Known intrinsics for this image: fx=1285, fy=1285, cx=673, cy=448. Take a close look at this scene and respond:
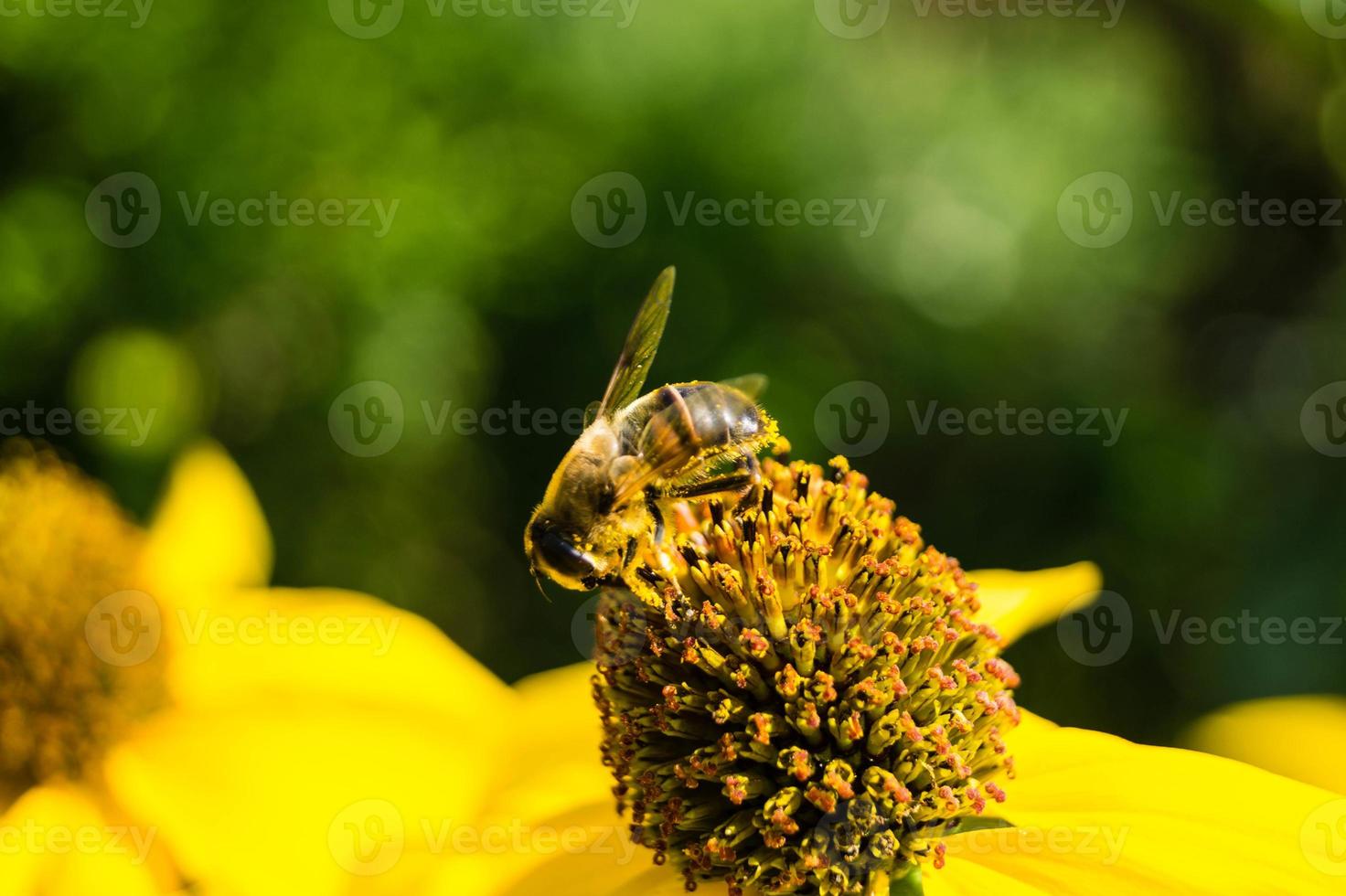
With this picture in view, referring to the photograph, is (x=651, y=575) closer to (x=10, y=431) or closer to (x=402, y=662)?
(x=402, y=662)

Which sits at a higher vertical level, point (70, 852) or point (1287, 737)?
point (1287, 737)

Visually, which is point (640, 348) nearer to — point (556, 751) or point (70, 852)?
point (556, 751)

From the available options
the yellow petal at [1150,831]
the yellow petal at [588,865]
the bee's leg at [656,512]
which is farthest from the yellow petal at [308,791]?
the yellow petal at [1150,831]

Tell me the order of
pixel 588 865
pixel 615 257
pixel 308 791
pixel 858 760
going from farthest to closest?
pixel 615 257 → pixel 308 791 → pixel 588 865 → pixel 858 760

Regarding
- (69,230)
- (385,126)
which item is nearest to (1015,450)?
(385,126)

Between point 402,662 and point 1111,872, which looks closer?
point 1111,872

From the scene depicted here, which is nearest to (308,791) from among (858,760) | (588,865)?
(588,865)

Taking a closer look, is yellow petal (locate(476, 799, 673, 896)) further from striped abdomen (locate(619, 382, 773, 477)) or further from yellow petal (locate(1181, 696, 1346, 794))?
yellow petal (locate(1181, 696, 1346, 794))
